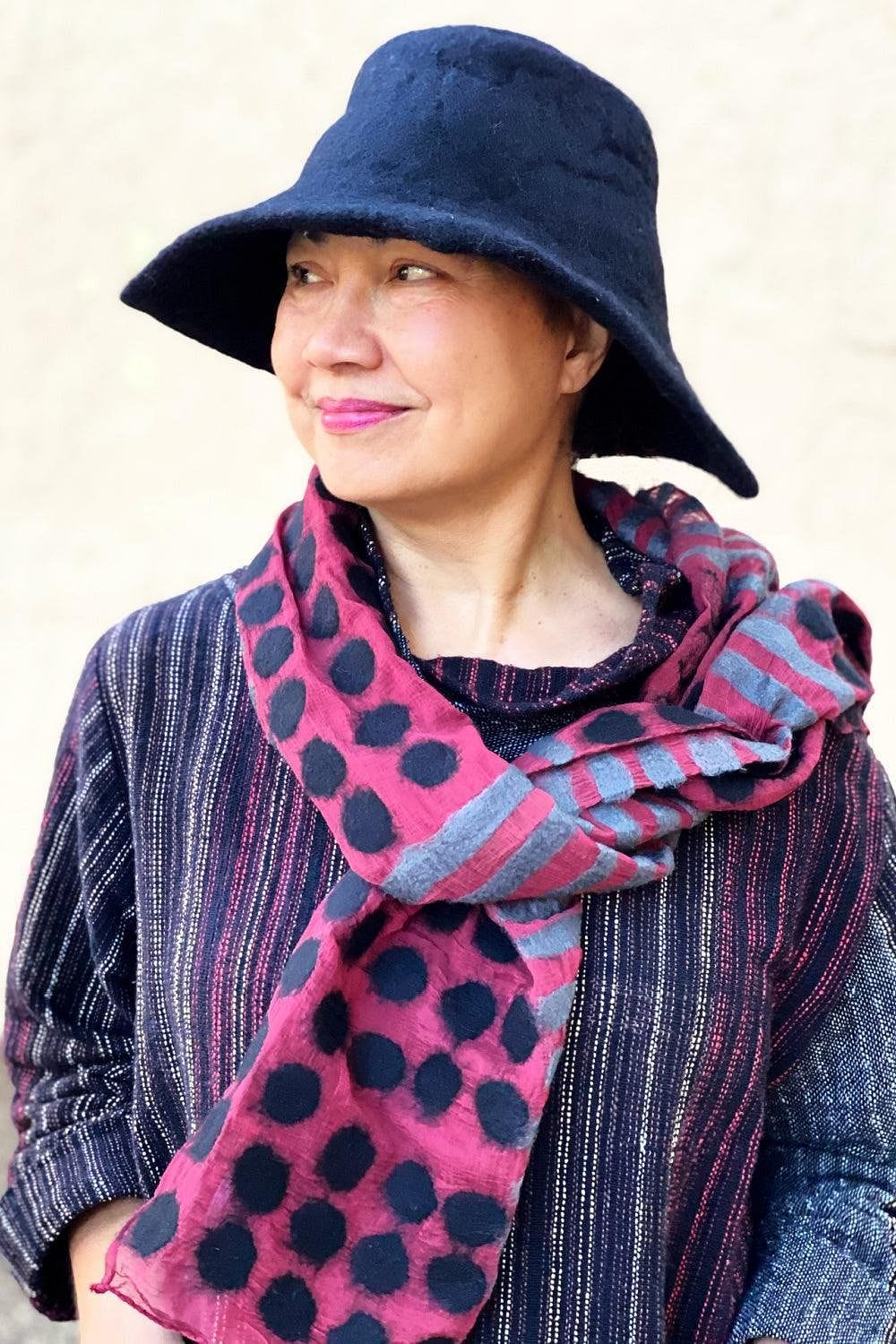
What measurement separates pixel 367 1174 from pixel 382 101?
101 centimetres

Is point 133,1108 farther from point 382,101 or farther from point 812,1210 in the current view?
point 382,101

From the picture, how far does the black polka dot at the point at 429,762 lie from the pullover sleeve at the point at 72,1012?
15.0 inches

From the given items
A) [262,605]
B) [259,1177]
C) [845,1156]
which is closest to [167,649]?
[262,605]

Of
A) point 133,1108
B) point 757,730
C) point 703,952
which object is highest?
point 757,730

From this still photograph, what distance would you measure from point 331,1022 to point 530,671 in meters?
0.43

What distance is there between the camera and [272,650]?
149 centimetres

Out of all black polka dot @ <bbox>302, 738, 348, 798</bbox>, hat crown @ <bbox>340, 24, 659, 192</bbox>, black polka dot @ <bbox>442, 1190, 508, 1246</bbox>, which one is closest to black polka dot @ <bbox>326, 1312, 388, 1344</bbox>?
black polka dot @ <bbox>442, 1190, 508, 1246</bbox>

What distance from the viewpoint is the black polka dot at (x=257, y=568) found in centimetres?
159

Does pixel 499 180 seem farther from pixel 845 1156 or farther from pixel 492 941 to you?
pixel 845 1156

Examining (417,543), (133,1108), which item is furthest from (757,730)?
(133,1108)

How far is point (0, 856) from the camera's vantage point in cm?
280

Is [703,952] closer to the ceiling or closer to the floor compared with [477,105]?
closer to the floor

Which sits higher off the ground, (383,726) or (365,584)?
(365,584)

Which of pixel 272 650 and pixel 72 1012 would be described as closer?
pixel 272 650
